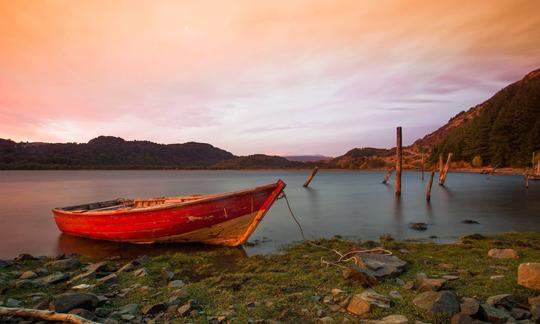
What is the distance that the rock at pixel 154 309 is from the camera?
550 cm

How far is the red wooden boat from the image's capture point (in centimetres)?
1188

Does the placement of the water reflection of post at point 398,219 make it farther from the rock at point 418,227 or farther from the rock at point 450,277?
the rock at point 450,277

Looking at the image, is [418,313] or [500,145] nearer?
[418,313]

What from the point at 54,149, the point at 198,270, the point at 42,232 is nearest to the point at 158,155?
the point at 54,149

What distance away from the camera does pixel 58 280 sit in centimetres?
779

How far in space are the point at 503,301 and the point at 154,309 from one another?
5908mm

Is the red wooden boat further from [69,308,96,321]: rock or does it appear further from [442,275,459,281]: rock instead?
[442,275,459,281]: rock

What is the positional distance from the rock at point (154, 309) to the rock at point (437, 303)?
14.4 ft

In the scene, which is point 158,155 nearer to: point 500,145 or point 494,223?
point 500,145

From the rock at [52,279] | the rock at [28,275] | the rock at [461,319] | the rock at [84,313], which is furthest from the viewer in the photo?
the rock at [28,275]

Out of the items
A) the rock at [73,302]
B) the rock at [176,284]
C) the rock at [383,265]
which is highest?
the rock at [73,302]

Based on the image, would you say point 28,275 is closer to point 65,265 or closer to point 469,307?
point 65,265

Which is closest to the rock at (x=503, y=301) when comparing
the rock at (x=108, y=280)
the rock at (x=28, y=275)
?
the rock at (x=108, y=280)

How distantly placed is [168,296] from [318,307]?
3034mm
